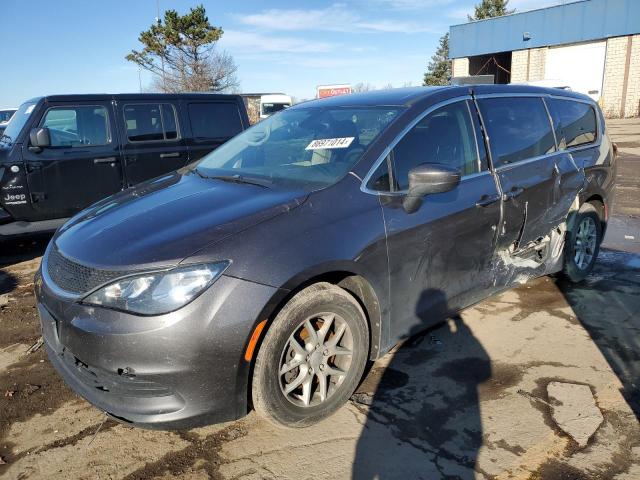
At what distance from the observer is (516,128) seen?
3896mm

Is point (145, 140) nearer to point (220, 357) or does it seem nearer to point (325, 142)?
point (325, 142)

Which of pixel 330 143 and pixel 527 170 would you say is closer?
pixel 330 143

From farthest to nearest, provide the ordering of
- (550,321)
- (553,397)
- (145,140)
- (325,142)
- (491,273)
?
(145,140), (550,321), (491,273), (325,142), (553,397)

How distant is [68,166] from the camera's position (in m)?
6.15

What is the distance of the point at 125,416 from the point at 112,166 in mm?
4805

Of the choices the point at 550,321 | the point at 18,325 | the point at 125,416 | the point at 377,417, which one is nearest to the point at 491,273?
the point at 550,321

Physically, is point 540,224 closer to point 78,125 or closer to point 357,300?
point 357,300

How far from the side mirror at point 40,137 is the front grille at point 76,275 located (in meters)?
3.75

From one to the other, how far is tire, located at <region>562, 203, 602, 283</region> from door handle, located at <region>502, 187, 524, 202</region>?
3.34 ft

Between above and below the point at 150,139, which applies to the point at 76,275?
below

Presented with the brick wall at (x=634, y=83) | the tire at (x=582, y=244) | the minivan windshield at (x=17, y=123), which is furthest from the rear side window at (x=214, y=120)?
the brick wall at (x=634, y=83)

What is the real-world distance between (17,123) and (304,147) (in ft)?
15.5

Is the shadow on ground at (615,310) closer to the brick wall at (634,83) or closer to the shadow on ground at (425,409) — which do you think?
the shadow on ground at (425,409)

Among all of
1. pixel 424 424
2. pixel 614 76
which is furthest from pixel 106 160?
pixel 614 76
